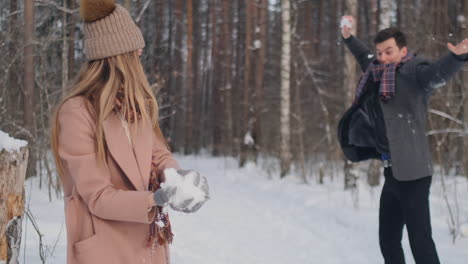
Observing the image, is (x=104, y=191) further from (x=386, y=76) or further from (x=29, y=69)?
(x=29, y=69)

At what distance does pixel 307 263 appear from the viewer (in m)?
4.84

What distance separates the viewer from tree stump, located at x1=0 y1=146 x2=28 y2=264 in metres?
2.51

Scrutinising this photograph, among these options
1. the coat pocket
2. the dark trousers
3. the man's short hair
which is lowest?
the dark trousers

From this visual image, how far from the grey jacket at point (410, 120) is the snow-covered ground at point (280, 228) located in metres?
1.87

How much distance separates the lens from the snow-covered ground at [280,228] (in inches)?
188

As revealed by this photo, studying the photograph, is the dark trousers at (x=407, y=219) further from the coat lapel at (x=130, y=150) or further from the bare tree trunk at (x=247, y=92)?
the bare tree trunk at (x=247, y=92)

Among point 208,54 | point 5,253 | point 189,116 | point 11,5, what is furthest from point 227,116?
point 5,253

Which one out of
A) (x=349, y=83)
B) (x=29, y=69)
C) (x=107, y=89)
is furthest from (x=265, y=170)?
(x=107, y=89)

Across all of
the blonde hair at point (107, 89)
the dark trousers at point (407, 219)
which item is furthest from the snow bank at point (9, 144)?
the dark trousers at point (407, 219)

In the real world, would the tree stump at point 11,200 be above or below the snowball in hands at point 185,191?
below

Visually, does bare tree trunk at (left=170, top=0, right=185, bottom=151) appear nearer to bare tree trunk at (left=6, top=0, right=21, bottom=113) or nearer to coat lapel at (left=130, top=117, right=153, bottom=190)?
bare tree trunk at (left=6, top=0, right=21, bottom=113)

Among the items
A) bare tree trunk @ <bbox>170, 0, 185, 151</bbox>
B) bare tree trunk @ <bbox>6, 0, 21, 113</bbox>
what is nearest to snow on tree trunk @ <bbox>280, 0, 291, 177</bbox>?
bare tree trunk @ <bbox>6, 0, 21, 113</bbox>

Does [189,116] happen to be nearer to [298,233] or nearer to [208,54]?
[208,54]

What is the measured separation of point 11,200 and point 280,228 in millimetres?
4141
